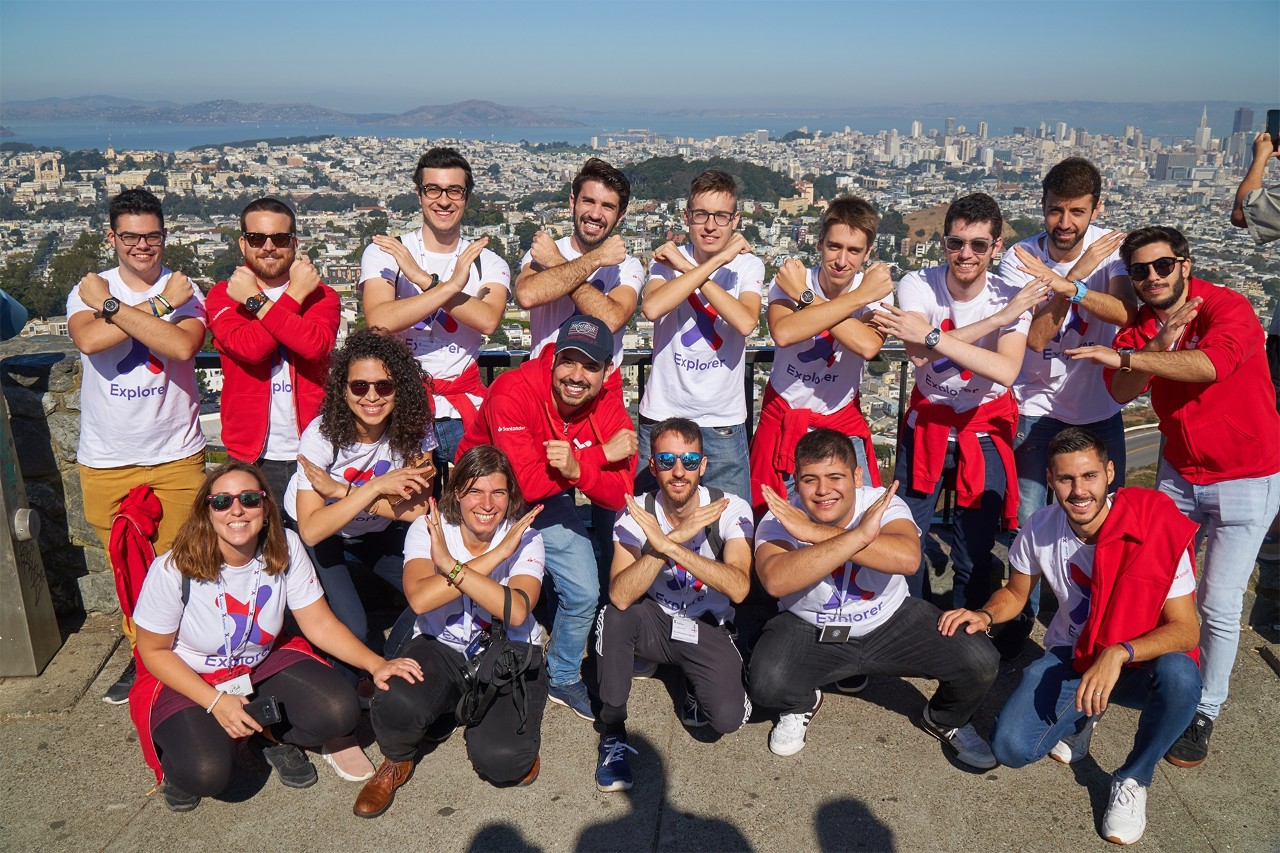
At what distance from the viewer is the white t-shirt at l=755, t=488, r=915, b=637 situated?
3.98m

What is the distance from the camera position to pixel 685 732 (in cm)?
416

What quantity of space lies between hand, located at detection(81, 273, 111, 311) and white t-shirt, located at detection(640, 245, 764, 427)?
2.61 meters

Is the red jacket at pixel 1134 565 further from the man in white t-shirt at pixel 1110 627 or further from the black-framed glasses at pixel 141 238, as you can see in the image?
the black-framed glasses at pixel 141 238

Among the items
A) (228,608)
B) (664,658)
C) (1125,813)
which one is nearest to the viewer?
(1125,813)

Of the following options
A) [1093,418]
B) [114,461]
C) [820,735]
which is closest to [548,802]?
[820,735]

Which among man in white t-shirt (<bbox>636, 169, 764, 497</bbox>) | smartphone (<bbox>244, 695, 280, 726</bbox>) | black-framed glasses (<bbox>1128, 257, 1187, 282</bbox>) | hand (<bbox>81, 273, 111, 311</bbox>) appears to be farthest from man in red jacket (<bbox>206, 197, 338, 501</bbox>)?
black-framed glasses (<bbox>1128, 257, 1187, 282</bbox>)

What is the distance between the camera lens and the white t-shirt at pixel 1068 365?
14.4 feet

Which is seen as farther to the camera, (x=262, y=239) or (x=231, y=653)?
(x=262, y=239)

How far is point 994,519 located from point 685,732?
185 centimetres

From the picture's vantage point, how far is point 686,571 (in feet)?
13.2

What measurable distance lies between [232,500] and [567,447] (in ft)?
4.48

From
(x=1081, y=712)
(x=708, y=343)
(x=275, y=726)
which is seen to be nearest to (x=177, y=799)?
(x=275, y=726)

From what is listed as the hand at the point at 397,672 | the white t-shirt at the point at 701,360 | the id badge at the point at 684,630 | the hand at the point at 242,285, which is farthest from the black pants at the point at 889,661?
the hand at the point at 242,285

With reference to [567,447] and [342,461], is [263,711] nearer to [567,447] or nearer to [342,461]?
[342,461]
